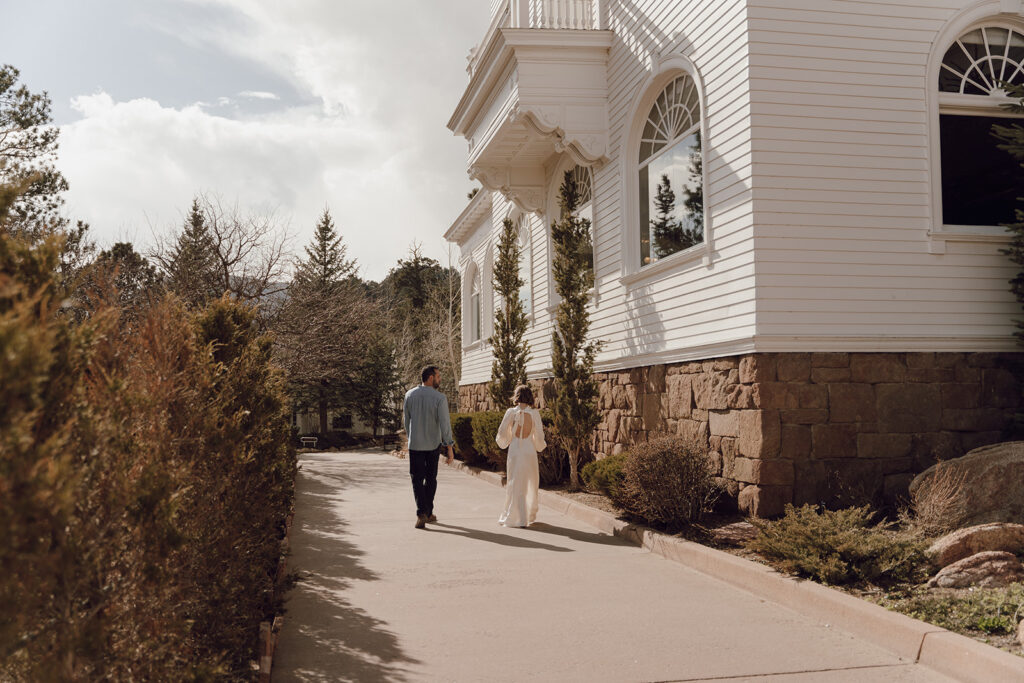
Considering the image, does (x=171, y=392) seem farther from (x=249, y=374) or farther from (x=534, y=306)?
(x=534, y=306)

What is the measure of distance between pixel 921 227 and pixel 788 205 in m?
1.63

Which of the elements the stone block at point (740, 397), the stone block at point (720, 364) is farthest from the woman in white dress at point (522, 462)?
the stone block at point (740, 397)

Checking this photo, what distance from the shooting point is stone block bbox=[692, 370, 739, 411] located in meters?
9.55

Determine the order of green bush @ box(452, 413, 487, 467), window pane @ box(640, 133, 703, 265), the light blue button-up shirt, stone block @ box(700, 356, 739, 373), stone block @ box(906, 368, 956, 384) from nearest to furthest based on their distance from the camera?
1. stone block @ box(906, 368, 956, 384)
2. stone block @ box(700, 356, 739, 373)
3. the light blue button-up shirt
4. window pane @ box(640, 133, 703, 265)
5. green bush @ box(452, 413, 487, 467)

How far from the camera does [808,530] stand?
21.7ft

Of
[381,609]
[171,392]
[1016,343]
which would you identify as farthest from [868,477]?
[171,392]

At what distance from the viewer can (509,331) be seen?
17.9m

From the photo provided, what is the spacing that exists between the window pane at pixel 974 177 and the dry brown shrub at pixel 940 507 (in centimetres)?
348

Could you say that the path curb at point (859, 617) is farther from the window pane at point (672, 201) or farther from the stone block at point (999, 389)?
the window pane at point (672, 201)

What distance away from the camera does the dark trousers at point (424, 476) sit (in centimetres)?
1064

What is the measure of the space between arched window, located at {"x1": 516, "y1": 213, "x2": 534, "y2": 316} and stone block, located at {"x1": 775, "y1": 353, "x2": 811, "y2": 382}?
9.48 meters

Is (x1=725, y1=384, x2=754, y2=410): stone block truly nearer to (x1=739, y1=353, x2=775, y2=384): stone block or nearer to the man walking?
(x1=739, y1=353, x2=775, y2=384): stone block

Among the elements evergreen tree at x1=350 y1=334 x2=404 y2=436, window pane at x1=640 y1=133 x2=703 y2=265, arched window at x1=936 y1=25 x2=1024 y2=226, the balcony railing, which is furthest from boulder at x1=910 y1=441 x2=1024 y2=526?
evergreen tree at x1=350 y1=334 x2=404 y2=436

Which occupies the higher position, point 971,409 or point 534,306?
point 534,306
